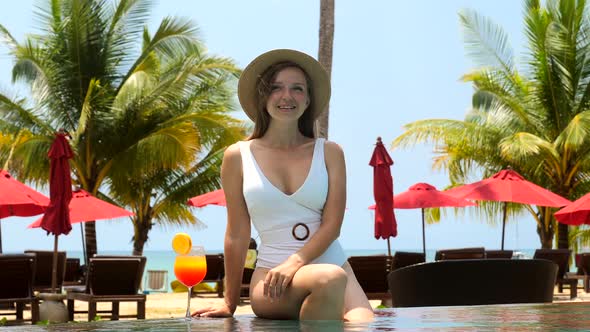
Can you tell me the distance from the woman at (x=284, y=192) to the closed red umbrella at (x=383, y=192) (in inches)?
394

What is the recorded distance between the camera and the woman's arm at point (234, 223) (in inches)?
126

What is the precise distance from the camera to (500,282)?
14.8 ft

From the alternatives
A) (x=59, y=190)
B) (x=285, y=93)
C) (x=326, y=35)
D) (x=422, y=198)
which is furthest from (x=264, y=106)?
(x=422, y=198)

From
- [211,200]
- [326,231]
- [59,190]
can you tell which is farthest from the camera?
[211,200]

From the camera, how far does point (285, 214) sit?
3.15 m

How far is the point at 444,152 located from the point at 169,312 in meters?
12.5

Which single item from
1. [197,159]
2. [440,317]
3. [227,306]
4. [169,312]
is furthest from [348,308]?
[197,159]

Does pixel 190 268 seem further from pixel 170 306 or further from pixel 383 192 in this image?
pixel 170 306

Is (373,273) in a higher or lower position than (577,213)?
lower

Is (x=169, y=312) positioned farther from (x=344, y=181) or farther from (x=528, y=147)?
(x=344, y=181)

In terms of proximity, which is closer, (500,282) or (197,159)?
(500,282)

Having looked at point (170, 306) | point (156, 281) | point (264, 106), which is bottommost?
point (170, 306)

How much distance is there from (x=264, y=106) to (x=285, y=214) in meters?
0.48

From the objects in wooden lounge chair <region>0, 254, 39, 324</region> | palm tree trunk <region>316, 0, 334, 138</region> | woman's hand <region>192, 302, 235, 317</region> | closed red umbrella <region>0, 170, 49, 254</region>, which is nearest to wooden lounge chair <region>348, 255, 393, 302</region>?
palm tree trunk <region>316, 0, 334, 138</region>
